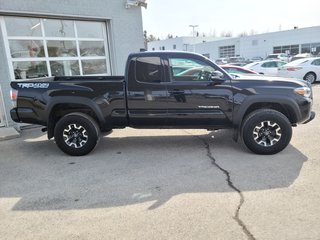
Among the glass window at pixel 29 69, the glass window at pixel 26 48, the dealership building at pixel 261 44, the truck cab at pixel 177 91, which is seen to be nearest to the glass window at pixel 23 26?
the glass window at pixel 26 48

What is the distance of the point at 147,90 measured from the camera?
5.54 m

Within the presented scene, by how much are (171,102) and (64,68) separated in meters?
5.03

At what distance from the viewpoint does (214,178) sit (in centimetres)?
446

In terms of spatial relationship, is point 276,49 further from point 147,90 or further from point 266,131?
point 147,90

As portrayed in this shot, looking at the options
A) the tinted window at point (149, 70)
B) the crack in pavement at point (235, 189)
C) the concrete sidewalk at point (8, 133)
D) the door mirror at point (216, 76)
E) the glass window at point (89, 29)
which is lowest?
the crack in pavement at point (235, 189)

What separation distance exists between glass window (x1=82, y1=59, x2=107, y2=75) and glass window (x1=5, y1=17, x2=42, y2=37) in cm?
165

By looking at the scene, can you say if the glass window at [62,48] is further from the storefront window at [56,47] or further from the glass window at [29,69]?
the glass window at [29,69]

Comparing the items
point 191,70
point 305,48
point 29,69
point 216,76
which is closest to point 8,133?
point 29,69

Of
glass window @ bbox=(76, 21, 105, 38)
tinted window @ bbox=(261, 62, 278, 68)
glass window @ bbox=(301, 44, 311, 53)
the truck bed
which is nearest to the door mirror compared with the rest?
the truck bed

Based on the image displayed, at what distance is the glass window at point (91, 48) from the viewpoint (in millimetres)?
9414

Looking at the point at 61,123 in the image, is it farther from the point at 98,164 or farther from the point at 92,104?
the point at 98,164

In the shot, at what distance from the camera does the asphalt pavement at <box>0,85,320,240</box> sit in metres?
3.20

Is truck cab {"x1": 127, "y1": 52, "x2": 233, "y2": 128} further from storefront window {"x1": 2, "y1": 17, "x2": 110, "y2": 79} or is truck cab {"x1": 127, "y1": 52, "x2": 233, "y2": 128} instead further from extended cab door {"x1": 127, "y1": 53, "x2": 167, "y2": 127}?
storefront window {"x1": 2, "y1": 17, "x2": 110, "y2": 79}

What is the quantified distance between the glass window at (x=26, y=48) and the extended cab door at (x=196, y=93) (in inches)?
190
